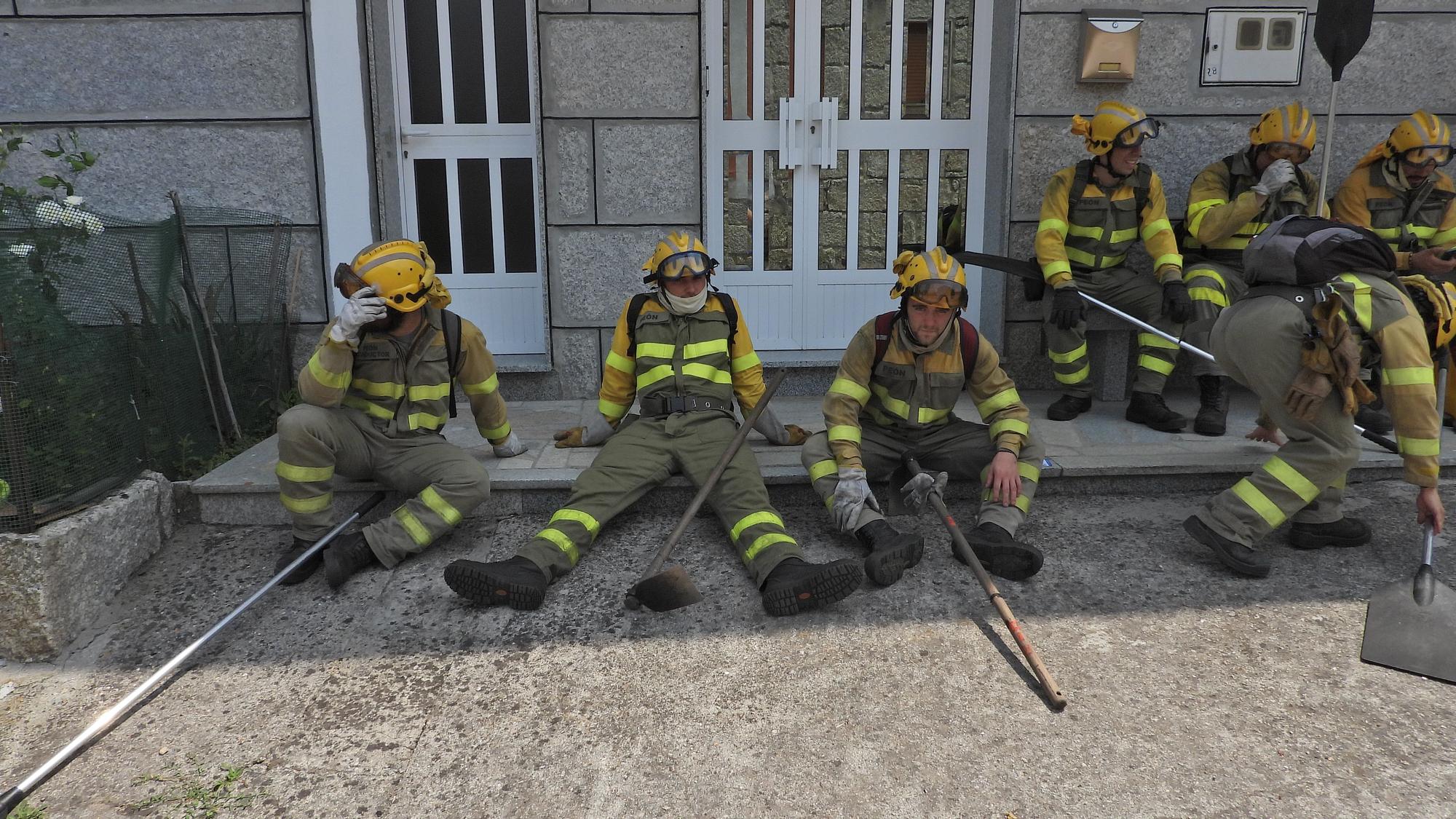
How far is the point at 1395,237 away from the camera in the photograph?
5.42 m

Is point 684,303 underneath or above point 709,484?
above

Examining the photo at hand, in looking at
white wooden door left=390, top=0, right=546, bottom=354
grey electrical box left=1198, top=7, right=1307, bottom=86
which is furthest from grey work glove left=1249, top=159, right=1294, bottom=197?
white wooden door left=390, top=0, right=546, bottom=354

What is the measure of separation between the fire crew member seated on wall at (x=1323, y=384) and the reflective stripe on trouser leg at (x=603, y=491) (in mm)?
2273

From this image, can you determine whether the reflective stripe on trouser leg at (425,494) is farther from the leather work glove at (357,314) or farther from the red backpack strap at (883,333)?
the red backpack strap at (883,333)

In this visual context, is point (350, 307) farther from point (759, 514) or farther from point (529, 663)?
point (759, 514)

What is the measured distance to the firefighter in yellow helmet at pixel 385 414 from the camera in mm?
3877

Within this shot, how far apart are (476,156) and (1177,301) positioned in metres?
4.22

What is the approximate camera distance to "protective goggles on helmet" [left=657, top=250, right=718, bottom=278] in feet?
13.9

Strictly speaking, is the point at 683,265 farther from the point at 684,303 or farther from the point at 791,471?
the point at 791,471

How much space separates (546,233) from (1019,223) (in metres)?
2.92

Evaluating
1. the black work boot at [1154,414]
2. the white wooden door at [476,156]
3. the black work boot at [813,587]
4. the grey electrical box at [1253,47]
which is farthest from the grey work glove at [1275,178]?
the white wooden door at [476,156]

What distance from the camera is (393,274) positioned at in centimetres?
387

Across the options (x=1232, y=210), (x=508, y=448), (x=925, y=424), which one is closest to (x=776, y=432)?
(x=925, y=424)

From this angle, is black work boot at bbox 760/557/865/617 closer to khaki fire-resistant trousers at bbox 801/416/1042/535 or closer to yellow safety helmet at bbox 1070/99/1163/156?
khaki fire-resistant trousers at bbox 801/416/1042/535
